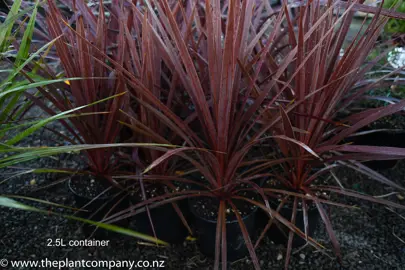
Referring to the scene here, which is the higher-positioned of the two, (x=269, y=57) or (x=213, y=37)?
(x=213, y=37)

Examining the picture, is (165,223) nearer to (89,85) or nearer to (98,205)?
(98,205)

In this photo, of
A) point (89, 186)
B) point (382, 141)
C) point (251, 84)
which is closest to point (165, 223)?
point (89, 186)

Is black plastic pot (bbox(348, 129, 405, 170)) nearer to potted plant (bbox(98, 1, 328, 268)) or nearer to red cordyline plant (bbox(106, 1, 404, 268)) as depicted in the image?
red cordyline plant (bbox(106, 1, 404, 268))

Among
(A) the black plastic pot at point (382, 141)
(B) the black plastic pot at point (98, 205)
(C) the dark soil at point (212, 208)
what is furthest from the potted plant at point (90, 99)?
(A) the black plastic pot at point (382, 141)

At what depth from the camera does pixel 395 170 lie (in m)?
2.12

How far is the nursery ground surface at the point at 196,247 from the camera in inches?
62.9

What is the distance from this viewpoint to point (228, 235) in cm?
148

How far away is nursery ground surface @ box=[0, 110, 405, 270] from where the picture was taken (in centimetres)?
160

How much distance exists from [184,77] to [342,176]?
117cm

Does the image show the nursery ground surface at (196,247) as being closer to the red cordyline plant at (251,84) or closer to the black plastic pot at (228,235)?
the black plastic pot at (228,235)

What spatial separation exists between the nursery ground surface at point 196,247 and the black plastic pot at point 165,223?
0.05 meters

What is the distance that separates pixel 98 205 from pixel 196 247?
16.7 inches

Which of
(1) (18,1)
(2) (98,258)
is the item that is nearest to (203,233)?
(2) (98,258)

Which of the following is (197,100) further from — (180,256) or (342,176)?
(342,176)
